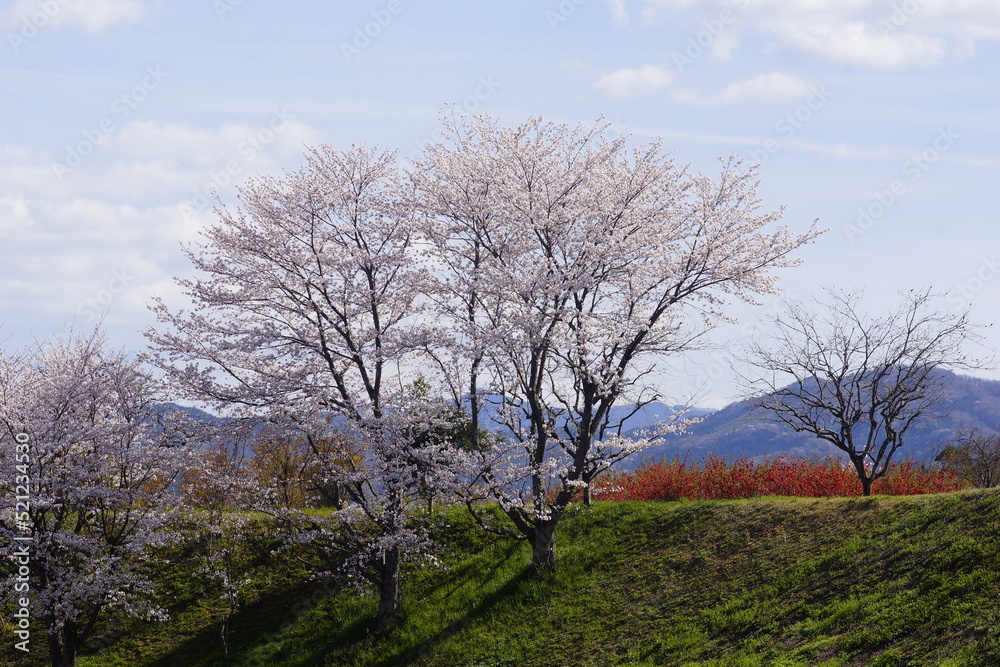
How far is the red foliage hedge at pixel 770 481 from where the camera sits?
20906 millimetres

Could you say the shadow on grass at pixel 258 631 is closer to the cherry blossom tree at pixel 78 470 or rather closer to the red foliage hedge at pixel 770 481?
the cherry blossom tree at pixel 78 470

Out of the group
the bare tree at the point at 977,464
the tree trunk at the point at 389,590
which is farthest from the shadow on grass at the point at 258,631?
the bare tree at the point at 977,464

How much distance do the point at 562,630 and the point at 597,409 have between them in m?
5.11

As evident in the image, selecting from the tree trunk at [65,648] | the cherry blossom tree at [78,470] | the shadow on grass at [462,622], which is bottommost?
the shadow on grass at [462,622]

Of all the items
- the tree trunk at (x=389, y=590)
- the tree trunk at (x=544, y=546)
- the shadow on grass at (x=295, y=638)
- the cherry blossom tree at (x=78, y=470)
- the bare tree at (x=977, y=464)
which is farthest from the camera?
the bare tree at (x=977, y=464)

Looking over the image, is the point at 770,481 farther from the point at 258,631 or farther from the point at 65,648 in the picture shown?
the point at 65,648

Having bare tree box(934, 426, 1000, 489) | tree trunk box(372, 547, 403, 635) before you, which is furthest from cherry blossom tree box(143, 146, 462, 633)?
bare tree box(934, 426, 1000, 489)

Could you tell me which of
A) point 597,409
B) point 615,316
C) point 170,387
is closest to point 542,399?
point 597,409

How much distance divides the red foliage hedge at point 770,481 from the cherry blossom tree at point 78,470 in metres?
11.2

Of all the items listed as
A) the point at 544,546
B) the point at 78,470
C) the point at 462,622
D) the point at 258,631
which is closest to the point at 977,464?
the point at 544,546

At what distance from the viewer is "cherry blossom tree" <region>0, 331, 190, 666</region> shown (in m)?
15.6

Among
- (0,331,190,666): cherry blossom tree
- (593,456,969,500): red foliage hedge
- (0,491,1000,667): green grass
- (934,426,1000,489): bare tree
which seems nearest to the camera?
(0,491,1000,667): green grass

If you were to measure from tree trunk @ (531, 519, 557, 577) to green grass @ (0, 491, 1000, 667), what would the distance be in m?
0.38

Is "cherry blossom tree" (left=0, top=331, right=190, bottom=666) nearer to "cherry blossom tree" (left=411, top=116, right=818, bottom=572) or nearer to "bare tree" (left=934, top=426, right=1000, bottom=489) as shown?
"cherry blossom tree" (left=411, top=116, right=818, bottom=572)
